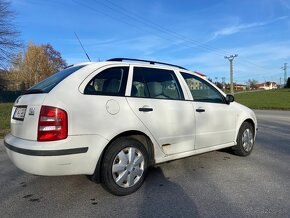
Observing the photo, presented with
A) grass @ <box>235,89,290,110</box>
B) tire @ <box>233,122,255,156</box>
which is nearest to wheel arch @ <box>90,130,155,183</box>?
tire @ <box>233,122,255,156</box>

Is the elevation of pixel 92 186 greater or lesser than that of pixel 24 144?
lesser

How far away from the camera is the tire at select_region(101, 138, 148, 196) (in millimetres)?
3877

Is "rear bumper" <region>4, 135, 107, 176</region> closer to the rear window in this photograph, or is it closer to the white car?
the white car

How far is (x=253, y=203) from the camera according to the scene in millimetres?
3740

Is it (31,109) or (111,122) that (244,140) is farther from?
(31,109)

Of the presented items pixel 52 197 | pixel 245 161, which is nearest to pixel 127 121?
pixel 52 197

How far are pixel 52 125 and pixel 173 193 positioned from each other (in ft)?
5.90

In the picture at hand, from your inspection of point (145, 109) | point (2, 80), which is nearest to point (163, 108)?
point (145, 109)

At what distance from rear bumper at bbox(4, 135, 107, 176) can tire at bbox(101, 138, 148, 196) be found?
0.17 m

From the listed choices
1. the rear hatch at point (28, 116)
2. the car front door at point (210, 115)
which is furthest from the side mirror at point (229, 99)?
the rear hatch at point (28, 116)

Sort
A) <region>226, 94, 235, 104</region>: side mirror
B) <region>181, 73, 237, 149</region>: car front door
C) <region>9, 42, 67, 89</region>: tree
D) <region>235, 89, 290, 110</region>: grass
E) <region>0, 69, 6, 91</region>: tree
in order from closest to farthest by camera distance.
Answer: <region>181, 73, 237, 149</region>: car front door < <region>226, 94, 235, 104</region>: side mirror < <region>235, 89, 290, 110</region>: grass < <region>0, 69, 6, 91</region>: tree < <region>9, 42, 67, 89</region>: tree

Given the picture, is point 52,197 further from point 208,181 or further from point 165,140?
point 208,181

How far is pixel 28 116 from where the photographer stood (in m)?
3.71

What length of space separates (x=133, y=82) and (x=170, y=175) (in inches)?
63.9
